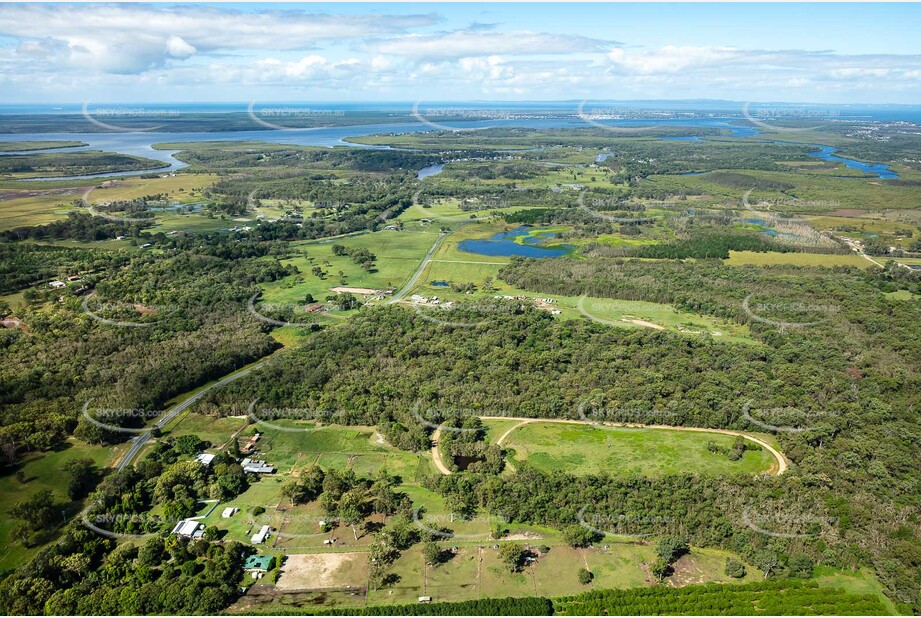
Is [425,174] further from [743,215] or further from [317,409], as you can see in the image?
[317,409]

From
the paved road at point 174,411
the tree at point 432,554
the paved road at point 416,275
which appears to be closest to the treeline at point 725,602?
the tree at point 432,554

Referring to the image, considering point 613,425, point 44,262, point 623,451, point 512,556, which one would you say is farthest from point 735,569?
point 44,262

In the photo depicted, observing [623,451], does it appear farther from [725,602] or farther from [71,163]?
[71,163]

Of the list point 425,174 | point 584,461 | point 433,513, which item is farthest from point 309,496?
point 425,174

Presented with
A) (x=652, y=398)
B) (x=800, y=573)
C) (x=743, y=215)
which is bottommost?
(x=800, y=573)

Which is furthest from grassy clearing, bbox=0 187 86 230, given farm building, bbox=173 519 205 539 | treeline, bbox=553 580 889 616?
treeline, bbox=553 580 889 616

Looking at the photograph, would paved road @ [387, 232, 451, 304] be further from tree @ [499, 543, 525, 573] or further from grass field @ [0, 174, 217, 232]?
tree @ [499, 543, 525, 573]
